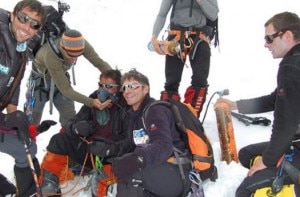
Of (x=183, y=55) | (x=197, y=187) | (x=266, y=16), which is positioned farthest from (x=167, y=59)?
(x=266, y=16)

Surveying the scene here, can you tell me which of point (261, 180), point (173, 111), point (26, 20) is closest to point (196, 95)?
point (173, 111)

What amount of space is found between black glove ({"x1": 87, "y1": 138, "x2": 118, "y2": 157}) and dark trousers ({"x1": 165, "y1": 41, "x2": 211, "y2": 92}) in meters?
1.92

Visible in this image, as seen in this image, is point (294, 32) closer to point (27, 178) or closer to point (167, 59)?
point (167, 59)

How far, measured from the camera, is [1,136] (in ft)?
13.5

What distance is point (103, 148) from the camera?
177 inches

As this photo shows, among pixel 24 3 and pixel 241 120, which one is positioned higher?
pixel 24 3

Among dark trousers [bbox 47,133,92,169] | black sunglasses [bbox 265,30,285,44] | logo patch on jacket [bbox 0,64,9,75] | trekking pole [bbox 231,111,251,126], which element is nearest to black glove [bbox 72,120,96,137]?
dark trousers [bbox 47,133,92,169]

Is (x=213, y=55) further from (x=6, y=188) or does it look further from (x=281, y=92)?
(x=281, y=92)

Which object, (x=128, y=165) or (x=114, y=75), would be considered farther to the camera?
(x=114, y=75)

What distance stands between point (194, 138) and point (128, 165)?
810 millimetres

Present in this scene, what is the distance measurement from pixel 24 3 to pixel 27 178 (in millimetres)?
1885

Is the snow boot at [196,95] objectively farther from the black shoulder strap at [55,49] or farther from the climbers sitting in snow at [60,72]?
the black shoulder strap at [55,49]

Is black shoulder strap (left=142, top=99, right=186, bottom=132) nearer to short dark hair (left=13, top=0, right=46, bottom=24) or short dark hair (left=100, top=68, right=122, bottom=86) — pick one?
short dark hair (left=100, top=68, right=122, bottom=86)

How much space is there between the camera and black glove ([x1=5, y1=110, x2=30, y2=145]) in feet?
13.3
